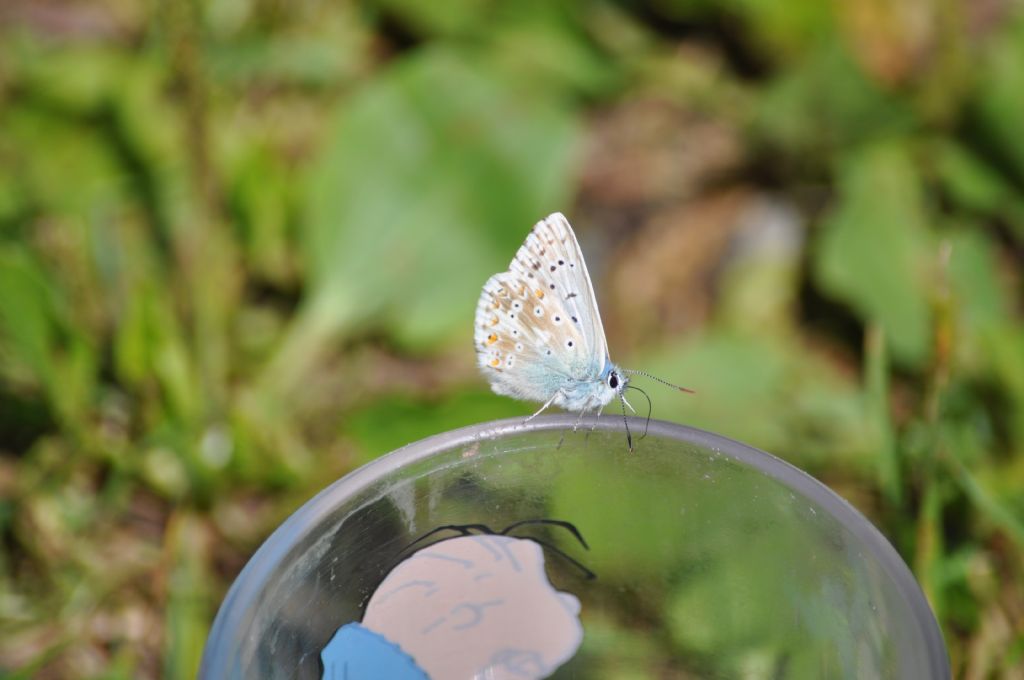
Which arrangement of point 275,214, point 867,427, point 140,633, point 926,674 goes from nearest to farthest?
point 926,674
point 140,633
point 867,427
point 275,214

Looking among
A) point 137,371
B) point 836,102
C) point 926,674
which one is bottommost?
point 137,371

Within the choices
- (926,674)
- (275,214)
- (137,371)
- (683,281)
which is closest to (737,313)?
(683,281)

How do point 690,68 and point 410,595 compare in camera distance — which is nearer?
point 410,595

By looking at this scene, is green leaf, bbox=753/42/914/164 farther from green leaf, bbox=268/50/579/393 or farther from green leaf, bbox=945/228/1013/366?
green leaf, bbox=268/50/579/393

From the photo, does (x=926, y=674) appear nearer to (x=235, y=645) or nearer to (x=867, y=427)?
(x=235, y=645)

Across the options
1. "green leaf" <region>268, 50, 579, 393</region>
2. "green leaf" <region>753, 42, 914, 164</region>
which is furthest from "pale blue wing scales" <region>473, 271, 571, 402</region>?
"green leaf" <region>753, 42, 914, 164</region>

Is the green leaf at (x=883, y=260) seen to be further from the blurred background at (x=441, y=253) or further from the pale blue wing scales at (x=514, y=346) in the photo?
the pale blue wing scales at (x=514, y=346)
